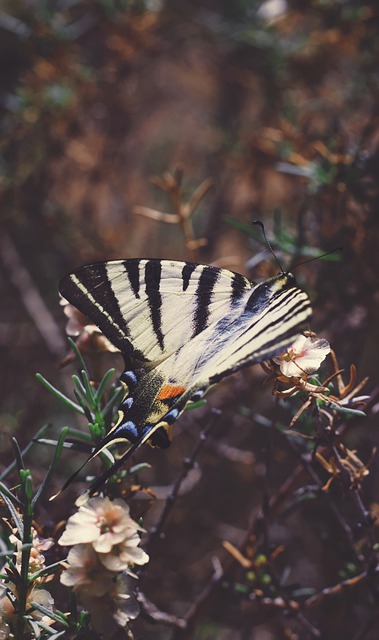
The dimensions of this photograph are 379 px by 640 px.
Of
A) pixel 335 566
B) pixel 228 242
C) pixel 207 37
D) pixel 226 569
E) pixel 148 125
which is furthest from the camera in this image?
pixel 148 125

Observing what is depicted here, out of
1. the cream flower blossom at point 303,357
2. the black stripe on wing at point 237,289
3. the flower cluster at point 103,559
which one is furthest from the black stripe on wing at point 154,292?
the flower cluster at point 103,559

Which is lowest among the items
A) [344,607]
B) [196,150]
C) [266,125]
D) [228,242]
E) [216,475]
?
[216,475]

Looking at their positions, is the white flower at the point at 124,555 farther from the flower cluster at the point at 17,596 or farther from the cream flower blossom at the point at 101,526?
the flower cluster at the point at 17,596

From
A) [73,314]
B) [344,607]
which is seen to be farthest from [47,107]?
[344,607]

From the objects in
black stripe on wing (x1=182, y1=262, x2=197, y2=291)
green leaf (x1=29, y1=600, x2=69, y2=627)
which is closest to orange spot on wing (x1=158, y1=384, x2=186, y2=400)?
black stripe on wing (x1=182, y1=262, x2=197, y2=291)

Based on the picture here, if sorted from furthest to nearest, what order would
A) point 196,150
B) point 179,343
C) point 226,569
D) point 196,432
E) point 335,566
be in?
1. point 196,150
2. point 196,432
3. point 335,566
4. point 226,569
5. point 179,343

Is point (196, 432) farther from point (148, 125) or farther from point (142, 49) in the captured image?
point (148, 125)
